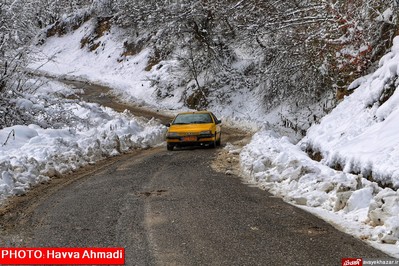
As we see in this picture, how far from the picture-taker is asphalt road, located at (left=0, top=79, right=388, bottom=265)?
17.7 feet

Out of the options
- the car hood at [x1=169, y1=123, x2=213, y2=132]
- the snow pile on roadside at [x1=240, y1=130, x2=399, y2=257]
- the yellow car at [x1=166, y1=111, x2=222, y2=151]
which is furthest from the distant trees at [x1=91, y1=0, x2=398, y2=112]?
the snow pile on roadside at [x1=240, y1=130, x2=399, y2=257]

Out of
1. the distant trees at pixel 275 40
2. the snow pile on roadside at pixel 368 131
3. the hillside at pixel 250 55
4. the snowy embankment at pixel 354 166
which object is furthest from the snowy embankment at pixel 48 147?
the distant trees at pixel 275 40

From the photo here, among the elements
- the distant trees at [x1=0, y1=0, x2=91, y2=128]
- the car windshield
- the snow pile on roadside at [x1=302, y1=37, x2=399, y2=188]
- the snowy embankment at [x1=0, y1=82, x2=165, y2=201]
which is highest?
A: the distant trees at [x1=0, y1=0, x2=91, y2=128]

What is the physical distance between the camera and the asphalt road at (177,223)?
5395mm

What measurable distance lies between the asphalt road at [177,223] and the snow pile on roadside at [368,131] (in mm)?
1607

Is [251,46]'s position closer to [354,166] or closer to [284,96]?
[284,96]

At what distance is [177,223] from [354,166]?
3693 mm

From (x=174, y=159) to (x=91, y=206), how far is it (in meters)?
6.34

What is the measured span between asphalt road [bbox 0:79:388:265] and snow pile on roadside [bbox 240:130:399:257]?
0.94ft

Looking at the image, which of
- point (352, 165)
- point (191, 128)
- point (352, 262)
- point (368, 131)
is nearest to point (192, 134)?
point (191, 128)

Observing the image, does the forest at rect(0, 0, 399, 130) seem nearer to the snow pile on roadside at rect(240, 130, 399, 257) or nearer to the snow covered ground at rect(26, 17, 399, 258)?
the snow covered ground at rect(26, 17, 399, 258)

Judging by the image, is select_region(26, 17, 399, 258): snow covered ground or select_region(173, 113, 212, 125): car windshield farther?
select_region(173, 113, 212, 125): car windshield

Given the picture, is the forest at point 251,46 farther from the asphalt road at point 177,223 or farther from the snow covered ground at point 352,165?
the asphalt road at point 177,223

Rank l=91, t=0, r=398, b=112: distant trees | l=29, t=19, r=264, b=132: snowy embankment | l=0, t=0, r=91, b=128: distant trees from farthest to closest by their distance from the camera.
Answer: l=29, t=19, r=264, b=132: snowy embankment, l=91, t=0, r=398, b=112: distant trees, l=0, t=0, r=91, b=128: distant trees
